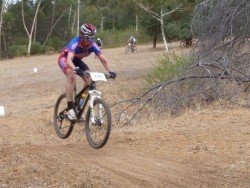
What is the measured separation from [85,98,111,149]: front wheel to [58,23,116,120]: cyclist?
0.54 metres

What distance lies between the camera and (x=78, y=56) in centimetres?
841

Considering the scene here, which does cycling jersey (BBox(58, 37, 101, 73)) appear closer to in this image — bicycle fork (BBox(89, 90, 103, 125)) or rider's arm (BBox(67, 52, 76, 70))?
rider's arm (BBox(67, 52, 76, 70))

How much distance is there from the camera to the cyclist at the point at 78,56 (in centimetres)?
794

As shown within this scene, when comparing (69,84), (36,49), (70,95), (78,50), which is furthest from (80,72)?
(36,49)

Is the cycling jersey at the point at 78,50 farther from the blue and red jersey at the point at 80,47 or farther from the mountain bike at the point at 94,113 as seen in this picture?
the mountain bike at the point at 94,113

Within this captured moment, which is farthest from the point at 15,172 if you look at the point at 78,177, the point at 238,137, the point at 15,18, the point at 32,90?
the point at 15,18

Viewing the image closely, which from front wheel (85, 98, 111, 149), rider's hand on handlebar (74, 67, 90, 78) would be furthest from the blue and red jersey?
front wheel (85, 98, 111, 149)

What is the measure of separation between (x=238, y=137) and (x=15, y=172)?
4006 millimetres

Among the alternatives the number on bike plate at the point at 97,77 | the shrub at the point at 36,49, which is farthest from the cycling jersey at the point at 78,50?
the shrub at the point at 36,49

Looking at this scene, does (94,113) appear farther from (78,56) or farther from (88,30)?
(88,30)

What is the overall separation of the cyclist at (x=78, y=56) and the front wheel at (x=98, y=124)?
539mm

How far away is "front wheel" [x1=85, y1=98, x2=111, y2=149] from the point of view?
301 inches

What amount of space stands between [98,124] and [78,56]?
50.5 inches

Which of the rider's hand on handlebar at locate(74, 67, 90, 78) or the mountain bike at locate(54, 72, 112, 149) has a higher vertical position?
the rider's hand on handlebar at locate(74, 67, 90, 78)
